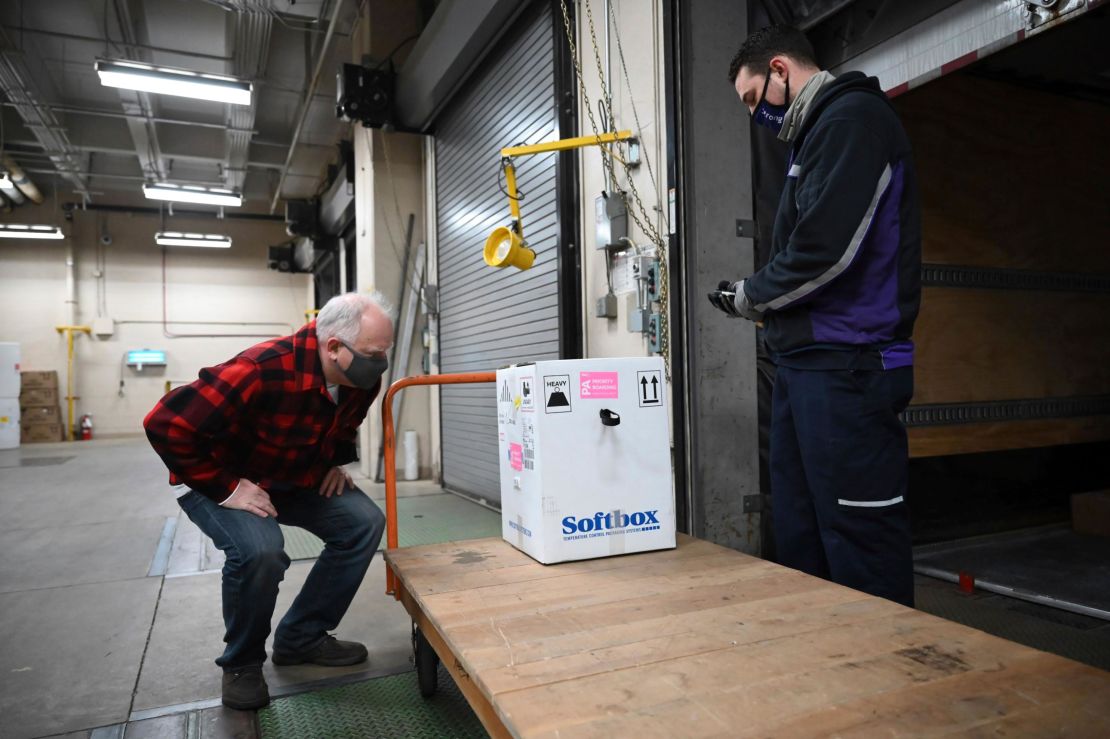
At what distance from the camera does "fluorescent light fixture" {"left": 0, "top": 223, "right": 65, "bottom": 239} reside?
11523 mm

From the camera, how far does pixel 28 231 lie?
38.3 feet

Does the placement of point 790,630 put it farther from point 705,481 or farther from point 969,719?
point 705,481

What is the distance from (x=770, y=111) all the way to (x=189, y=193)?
1037 cm

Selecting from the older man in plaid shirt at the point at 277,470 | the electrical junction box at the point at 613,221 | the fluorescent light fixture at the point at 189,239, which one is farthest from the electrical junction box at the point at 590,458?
the fluorescent light fixture at the point at 189,239

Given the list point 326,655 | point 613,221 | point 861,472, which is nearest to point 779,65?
point 861,472

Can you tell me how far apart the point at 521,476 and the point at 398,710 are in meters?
0.75

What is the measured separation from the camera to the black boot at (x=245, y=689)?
6.25 feet

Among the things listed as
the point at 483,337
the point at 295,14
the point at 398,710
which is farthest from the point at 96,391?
the point at 398,710

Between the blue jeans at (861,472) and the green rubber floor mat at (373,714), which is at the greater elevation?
the blue jeans at (861,472)

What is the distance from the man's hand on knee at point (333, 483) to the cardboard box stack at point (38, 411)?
1291 cm

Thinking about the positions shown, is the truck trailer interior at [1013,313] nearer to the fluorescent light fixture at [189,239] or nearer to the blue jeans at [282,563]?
the blue jeans at [282,563]

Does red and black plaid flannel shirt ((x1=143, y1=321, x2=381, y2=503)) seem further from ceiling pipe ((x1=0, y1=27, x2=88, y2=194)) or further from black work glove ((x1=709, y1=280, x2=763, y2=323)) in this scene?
ceiling pipe ((x1=0, y1=27, x2=88, y2=194))

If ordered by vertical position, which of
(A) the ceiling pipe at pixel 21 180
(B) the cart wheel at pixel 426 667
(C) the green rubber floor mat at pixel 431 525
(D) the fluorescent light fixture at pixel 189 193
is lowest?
(C) the green rubber floor mat at pixel 431 525

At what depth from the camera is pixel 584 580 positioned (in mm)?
1676
